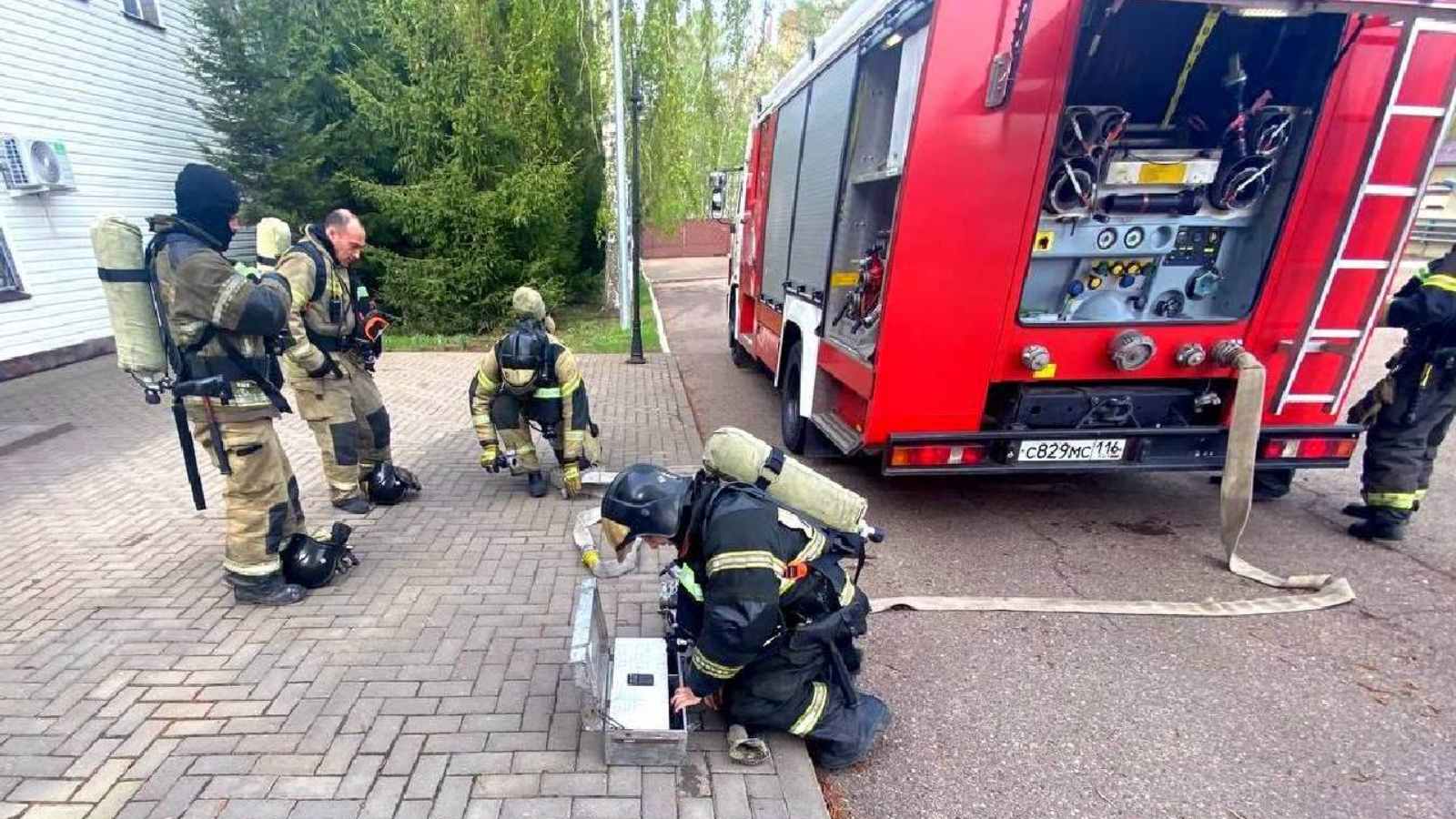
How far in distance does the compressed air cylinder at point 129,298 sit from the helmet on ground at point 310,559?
1055 mm

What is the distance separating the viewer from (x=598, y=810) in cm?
220

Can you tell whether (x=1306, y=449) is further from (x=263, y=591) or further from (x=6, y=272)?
(x=6, y=272)

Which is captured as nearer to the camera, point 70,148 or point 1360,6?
point 1360,6

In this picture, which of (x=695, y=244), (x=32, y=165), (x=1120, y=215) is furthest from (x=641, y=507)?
(x=695, y=244)

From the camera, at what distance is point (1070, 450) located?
3.91 metres

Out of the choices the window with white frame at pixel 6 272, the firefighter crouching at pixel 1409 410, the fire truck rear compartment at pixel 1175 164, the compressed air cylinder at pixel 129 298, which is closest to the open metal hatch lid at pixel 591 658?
the compressed air cylinder at pixel 129 298

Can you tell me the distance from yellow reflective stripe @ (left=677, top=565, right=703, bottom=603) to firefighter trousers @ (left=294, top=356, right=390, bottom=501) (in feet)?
9.83

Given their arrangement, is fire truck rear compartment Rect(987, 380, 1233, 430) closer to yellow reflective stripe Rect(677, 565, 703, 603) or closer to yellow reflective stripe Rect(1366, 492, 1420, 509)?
yellow reflective stripe Rect(1366, 492, 1420, 509)

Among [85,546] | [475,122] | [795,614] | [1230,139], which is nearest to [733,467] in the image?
[795,614]

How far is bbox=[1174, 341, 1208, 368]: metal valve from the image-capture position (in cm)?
390

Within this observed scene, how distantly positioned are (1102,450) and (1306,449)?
133 centimetres

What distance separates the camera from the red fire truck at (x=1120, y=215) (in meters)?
3.35

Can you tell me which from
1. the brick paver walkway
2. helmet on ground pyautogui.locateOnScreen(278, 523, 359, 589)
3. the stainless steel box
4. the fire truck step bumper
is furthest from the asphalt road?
helmet on ground pyautogui.locateOnScreen(278, 523, 359, 589)

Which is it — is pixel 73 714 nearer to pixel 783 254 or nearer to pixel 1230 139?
pixel 783 254
